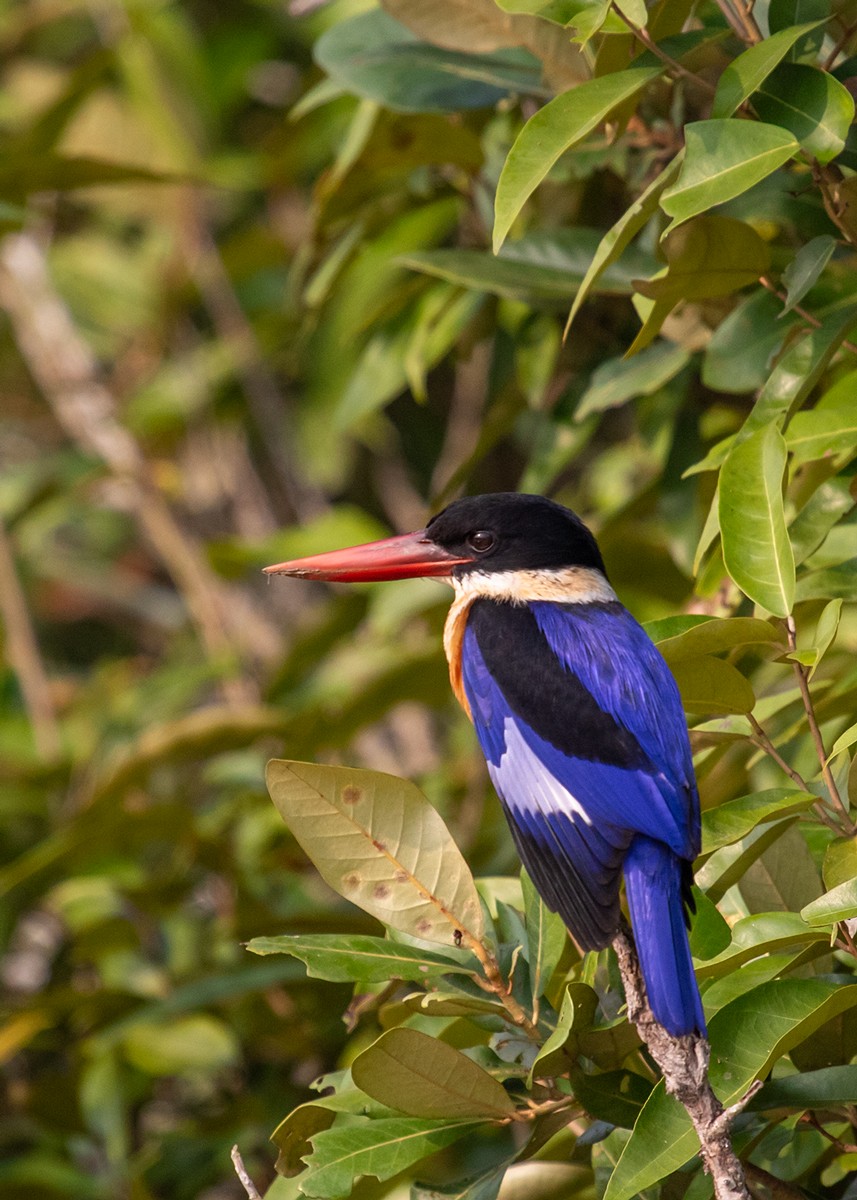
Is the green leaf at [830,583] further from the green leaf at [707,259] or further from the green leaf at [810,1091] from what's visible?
the green leaf at [810,1091]

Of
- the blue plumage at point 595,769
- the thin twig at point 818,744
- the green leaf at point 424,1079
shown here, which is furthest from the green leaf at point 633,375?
the green leaf at point 424,1079

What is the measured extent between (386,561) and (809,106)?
69cm

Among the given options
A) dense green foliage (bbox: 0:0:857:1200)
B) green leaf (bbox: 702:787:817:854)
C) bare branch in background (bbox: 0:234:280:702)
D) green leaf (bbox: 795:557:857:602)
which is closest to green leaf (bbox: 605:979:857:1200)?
dense green foliage (bbox: 0:0:857:1200)

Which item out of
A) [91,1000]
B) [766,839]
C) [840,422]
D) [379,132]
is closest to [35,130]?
[379,132]

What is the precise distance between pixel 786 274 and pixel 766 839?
555 millimetres

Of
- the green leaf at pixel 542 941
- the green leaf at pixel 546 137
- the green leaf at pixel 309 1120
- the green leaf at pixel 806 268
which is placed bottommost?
the green leaf at pixel 309 1120

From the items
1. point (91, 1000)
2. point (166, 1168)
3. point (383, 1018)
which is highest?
point (383, 1018)

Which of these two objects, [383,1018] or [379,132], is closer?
[383,1018]

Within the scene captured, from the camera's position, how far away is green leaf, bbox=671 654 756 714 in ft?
4.10

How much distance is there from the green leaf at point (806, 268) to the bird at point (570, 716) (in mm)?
361

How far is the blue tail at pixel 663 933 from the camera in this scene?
3.71 feet

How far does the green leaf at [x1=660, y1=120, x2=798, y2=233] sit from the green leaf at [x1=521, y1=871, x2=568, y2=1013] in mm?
645

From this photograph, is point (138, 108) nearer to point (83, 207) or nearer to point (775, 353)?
point (83, 207)

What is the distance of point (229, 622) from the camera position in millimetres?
3088
